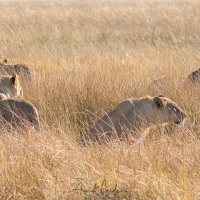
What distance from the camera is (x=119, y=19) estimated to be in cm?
1675

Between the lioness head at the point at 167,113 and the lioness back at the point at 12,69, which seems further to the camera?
the lioness back at the point at 12,69

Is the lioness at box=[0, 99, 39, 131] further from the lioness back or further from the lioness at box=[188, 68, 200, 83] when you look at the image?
the lioness back

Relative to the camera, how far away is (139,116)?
5453mm

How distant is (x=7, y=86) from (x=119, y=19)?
10321 millimetres

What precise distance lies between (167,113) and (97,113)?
105 centimetres

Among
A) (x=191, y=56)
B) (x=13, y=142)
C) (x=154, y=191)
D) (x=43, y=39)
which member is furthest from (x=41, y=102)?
(x=43, y=39)

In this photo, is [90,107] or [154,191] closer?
[154,191]

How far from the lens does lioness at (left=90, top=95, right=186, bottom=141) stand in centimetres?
543

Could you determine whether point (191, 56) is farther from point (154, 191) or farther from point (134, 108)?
point (154, 191)

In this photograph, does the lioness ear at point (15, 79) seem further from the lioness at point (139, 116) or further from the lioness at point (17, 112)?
the lioness at point (139, 116)

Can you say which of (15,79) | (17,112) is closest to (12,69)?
(15,79)

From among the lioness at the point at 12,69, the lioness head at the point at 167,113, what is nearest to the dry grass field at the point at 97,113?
the lioness head at the point at 167,113

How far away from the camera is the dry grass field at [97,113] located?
379cm

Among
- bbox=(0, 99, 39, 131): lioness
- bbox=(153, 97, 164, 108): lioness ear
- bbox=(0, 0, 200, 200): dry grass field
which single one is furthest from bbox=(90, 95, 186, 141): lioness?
bbox=(0, 99, 39, 131): lioness
